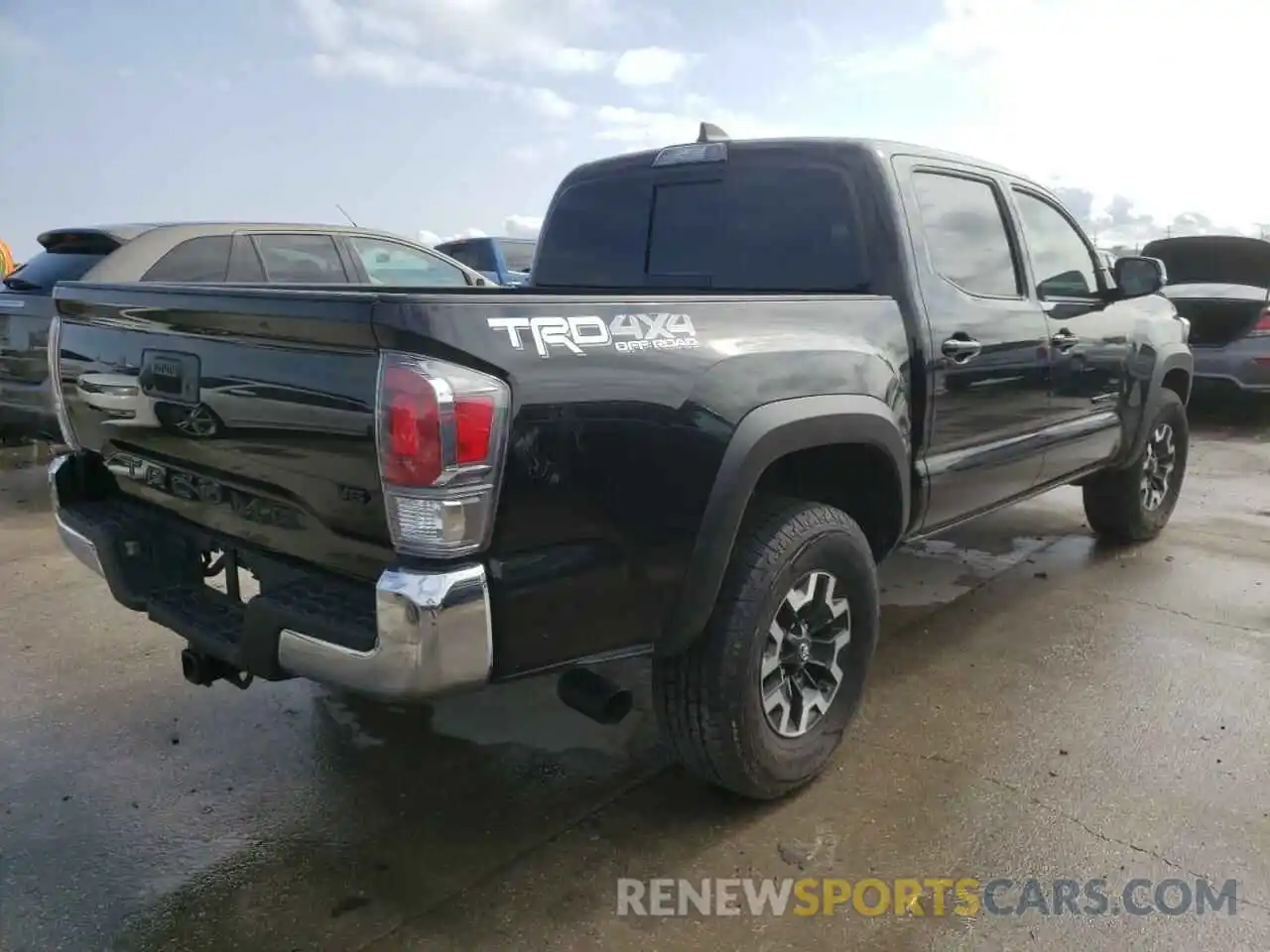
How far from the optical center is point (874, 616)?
3129 mm

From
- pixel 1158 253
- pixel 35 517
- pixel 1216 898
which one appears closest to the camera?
pixel 1216 898

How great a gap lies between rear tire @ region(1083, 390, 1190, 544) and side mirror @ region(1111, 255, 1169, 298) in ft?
2.60

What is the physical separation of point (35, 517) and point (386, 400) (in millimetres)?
5291

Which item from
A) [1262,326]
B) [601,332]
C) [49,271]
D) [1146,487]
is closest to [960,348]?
[601,332]

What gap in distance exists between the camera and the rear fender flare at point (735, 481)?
8.09 ft

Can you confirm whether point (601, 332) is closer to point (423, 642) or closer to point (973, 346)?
point (423, 642)

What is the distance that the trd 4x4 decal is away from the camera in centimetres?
211

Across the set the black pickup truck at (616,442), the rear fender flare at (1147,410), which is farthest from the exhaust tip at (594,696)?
the rear fender flare at (1147,410)

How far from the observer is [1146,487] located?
17.8 feet

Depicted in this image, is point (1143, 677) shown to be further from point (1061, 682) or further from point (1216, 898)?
point (1216, 898)

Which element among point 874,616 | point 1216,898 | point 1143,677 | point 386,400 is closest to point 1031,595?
point 1143,677

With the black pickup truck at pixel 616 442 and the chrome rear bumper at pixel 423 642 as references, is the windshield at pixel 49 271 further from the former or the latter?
the chrome rear bumper at pixel 423 642

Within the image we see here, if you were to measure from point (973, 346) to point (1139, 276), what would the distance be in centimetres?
161

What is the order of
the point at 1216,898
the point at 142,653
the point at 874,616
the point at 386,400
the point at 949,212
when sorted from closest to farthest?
1. the point at 386,400
2. the point at 1216,898
3. the point at 874,616
4. the point at 949,212
5. the point at 142,653
